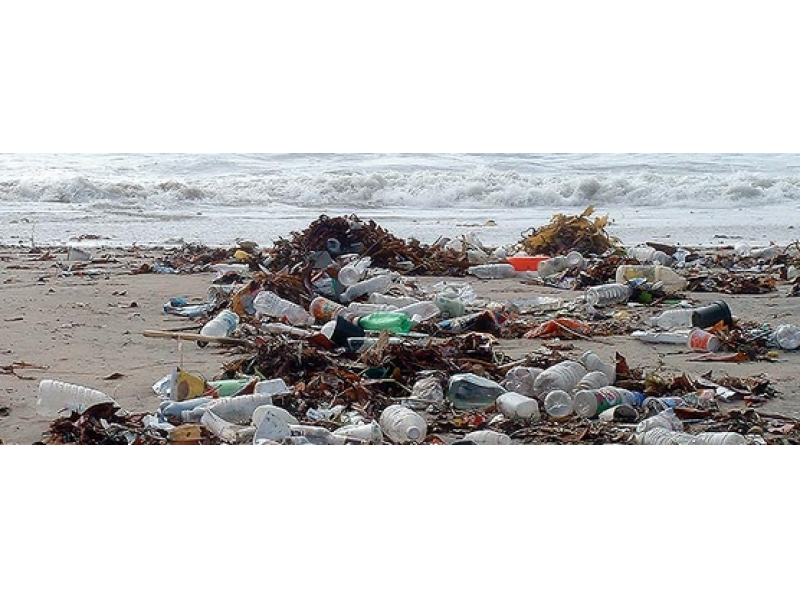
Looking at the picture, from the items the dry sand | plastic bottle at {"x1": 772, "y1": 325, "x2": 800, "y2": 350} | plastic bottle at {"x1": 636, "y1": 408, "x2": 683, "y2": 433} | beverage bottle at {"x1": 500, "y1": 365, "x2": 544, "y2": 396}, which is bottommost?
the dry sand

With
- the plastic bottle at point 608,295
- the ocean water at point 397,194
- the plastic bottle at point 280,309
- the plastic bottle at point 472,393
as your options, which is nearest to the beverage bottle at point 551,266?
the plastic bottle at point 608,295

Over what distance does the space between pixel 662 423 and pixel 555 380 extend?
367mm

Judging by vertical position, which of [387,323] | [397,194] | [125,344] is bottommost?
[125,344]

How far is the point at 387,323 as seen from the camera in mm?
3584

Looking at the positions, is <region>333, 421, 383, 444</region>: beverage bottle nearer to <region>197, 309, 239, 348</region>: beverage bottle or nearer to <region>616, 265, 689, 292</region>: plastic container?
<region>197, 309, 239, 348</region>: beverage bottle

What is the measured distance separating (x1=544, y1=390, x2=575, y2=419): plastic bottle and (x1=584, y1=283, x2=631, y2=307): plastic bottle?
1.58m

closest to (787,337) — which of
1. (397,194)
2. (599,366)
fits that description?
(599,366)

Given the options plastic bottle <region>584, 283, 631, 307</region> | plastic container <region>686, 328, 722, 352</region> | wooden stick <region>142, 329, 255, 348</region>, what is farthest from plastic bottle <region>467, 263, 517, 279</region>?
wooden stick <region>142, 329, 255, 348</region>

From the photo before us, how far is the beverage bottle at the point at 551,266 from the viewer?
213 inches

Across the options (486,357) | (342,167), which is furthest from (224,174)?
(486,357)

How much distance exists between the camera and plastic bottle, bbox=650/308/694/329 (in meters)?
3.87

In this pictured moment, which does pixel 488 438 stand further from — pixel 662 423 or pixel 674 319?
pixel 674 319
